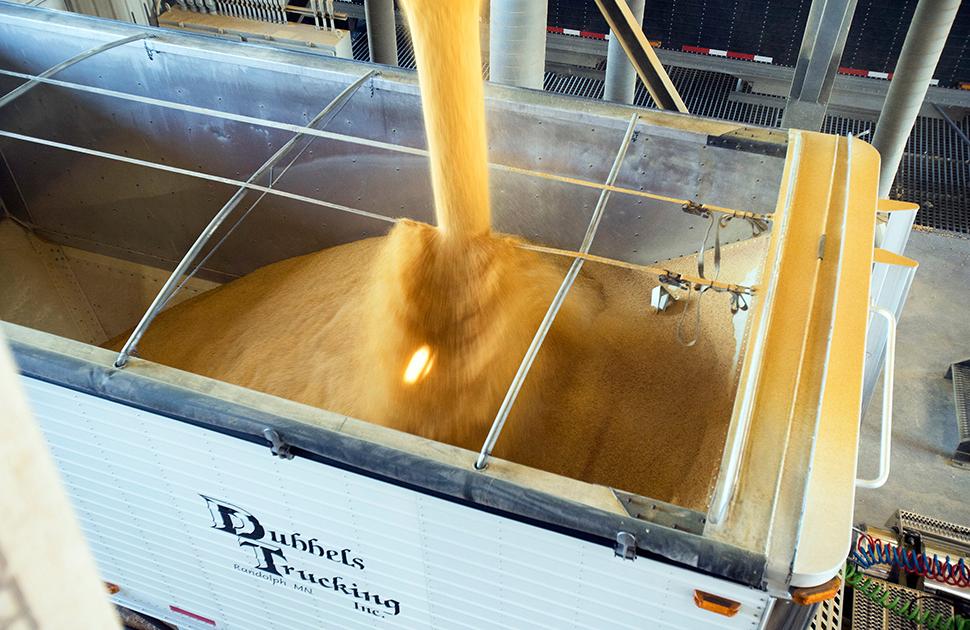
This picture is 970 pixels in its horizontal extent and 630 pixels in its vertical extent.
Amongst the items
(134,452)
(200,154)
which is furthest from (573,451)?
(200,154)

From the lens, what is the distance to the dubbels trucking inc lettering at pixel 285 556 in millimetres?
2375

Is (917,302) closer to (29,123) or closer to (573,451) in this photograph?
(573,451)

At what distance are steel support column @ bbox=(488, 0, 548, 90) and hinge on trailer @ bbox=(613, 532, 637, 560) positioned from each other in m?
2.79

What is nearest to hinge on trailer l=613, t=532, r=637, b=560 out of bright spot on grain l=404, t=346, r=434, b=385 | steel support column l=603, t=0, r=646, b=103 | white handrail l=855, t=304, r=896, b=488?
white handrail l=855, t=304, r=896, b=488

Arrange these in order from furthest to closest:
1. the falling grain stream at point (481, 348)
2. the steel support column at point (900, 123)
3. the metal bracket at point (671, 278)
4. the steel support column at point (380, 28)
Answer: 1. the steel support column at point (380, 28)
2. the steel support column at point (900, 123)
3. the falling grain stream at point (481, 348)
4. the metal bracket at point (671, 278)

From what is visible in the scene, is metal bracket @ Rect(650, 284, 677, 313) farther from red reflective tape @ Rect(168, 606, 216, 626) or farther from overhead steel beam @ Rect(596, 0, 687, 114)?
red reflective tape @ Rect(168, 606, 216, 626)

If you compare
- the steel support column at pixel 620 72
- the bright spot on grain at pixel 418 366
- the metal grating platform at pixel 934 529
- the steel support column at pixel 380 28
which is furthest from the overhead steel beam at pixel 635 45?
the metal grating platform at pixel 934 529

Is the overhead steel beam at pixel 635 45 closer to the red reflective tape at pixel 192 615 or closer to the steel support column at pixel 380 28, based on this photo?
the steel support column at pixel 380 28

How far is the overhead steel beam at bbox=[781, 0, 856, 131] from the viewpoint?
420 centimetres

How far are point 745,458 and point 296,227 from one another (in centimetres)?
295

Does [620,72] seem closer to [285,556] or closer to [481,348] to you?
[481,348]

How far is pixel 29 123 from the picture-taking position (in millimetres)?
4316

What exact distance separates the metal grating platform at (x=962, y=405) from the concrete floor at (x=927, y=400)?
5 cm

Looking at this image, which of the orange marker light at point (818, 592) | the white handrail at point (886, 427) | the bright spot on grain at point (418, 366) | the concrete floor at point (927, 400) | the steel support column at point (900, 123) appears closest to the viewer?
the orange marker light at point (818, 592)
